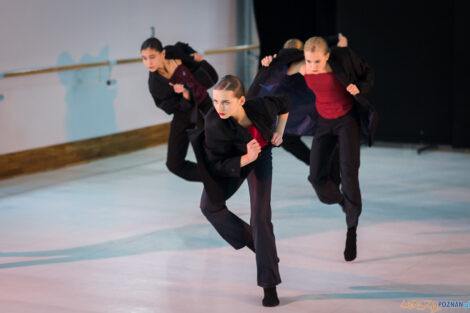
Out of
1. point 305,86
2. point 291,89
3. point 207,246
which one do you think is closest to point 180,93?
point 291,89

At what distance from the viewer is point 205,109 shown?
21.4 feet

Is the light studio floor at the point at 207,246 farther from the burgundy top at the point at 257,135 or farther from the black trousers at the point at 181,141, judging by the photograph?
the burgundy top at the point at 257,135

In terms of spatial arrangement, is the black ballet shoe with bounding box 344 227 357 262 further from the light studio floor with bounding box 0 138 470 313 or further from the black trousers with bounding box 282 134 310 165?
the black trousers with bounding box 282 134 310 165

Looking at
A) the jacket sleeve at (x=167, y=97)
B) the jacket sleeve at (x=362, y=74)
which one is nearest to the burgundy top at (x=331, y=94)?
the jacket sleeve at (x=362, y=74)

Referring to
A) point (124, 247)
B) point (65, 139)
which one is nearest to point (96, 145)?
point (65, 139)

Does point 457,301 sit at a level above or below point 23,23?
below

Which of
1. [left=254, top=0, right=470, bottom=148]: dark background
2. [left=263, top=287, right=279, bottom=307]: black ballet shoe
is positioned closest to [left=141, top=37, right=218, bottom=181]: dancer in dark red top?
[left=263, top=287, right=279, bottom=307]: black ballet shoe

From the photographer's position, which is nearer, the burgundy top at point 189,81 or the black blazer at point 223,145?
the black blazer at point 223,145

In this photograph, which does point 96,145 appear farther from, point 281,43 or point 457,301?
point 457,301

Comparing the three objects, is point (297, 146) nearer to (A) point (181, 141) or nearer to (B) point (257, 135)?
(A) point (181, 141)

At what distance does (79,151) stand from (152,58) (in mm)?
3064

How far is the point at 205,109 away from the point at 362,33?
337 centimetres

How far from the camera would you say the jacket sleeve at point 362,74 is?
5432mm

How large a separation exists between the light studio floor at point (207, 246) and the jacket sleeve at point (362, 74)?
40.9 inches
